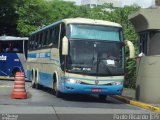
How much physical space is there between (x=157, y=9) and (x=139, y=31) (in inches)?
64.9

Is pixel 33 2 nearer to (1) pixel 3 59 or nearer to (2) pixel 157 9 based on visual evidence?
(1) pixel 3 59

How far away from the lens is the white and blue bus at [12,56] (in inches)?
1484

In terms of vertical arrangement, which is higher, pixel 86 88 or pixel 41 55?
pixel 41 55

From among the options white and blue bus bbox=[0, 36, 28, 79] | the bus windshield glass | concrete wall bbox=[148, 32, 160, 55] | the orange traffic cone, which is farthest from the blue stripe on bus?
white and blue bus bbox=[0, 36, 28, 79]

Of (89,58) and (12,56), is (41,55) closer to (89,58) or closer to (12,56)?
(89,58)

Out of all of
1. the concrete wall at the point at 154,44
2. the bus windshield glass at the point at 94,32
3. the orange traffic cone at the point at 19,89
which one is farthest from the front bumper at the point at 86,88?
the concrete wall at the point at 154,44

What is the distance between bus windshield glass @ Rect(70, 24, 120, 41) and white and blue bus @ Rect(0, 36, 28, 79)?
1685cm

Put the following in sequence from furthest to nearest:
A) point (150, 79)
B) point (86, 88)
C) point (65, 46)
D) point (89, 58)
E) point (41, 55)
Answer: point (41, 55)
point (150, 79)
point (89, 58)
point (86, 88)
point (65, 46)

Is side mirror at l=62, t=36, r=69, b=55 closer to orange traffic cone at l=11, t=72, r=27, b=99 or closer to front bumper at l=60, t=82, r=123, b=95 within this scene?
front bumper at l=60, t=82, r=123, b=95

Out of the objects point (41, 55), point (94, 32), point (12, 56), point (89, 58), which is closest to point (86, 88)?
point (89, 58)

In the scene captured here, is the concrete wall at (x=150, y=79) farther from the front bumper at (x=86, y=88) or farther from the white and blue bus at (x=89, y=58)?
the front bumper at (x=86, y=88)

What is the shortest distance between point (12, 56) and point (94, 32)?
691 inches

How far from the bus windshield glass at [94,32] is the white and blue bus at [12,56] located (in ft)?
55.3

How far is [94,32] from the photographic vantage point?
2120 centimetres
